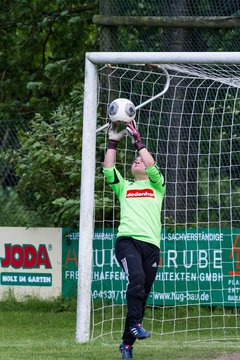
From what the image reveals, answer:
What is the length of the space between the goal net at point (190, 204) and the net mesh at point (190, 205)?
13mm

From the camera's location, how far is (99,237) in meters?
13.4

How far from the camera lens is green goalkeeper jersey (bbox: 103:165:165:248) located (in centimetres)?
857

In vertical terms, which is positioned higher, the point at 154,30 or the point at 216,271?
the point at 154,30

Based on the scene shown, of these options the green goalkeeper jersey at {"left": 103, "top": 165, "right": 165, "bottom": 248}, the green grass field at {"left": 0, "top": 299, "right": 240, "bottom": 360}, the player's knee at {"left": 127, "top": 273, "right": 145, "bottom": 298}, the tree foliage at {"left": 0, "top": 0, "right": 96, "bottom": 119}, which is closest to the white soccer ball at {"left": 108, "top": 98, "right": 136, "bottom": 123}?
the green goalkeeper jersey at {"left": 103, "top": 165, "right": 165, "bottom": 248}

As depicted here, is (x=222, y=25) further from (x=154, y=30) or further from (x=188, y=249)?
(x=188, y=249)

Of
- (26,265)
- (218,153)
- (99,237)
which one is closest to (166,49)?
(218,153)

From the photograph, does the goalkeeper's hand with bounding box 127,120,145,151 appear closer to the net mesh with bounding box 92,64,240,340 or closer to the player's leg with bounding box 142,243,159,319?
the player's leg with bounding box 142,243,159,319

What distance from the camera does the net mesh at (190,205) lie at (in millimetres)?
12672

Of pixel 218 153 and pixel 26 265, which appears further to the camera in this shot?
pixel 26 265

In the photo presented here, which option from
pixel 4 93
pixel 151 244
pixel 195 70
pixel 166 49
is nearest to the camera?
pixel 151 244

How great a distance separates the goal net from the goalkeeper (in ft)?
11.9

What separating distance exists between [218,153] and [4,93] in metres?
6.79

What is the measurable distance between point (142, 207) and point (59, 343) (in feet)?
7.37

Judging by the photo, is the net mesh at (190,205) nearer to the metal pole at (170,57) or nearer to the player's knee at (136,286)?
the metal pole at (170,57)
